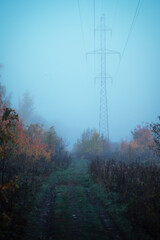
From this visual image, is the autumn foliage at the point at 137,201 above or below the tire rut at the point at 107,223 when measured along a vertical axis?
above

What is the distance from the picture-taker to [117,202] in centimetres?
830

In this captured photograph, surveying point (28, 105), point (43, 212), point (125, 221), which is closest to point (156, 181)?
point (125, 221)

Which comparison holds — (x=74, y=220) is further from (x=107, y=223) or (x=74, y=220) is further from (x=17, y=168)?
(x=17, y=168)

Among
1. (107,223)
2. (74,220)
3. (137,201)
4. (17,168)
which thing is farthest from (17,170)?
(137,201)

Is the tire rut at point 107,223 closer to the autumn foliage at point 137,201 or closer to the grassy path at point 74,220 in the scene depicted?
the grassy path at point 74,220

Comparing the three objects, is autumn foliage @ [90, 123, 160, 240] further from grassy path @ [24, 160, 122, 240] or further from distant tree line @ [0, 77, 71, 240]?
distant tree line @ [0, 77, 71, 240]

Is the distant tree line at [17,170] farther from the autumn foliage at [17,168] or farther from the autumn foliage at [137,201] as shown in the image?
the autumn foliage at [137,201]

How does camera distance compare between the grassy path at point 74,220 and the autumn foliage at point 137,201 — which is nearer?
the grassy path at point 74,220

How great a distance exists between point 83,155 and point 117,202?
113ft

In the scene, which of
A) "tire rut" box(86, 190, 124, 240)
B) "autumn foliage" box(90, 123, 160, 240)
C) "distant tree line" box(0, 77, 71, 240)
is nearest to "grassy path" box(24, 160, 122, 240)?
"tire rut" box(86, 190, 124, 240)

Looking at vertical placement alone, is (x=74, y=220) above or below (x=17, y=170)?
below

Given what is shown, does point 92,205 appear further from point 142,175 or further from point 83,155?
point 83,155

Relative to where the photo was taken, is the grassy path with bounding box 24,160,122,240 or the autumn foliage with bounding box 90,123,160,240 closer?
the grassy path with bounding box 24,160,122,240

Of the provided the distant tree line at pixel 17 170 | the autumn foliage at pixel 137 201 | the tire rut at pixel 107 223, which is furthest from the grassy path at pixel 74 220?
the distant tree line at pixel 17 170
